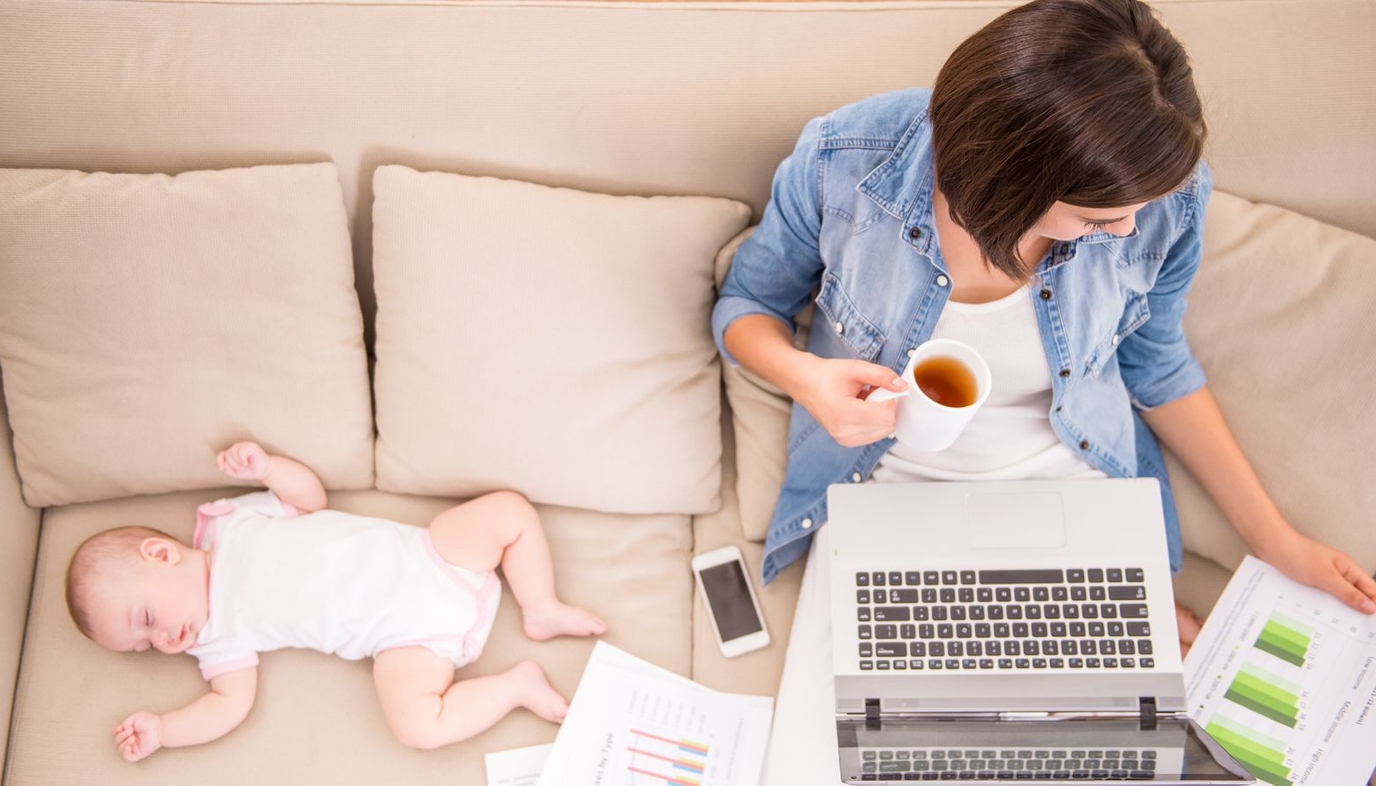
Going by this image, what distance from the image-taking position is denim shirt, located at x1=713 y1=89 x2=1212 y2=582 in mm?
1185

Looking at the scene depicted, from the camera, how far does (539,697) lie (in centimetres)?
144

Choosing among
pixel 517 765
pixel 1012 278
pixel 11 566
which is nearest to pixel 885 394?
pixel 1012 278

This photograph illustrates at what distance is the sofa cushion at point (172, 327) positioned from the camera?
137 centimetres

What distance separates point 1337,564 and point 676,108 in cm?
118

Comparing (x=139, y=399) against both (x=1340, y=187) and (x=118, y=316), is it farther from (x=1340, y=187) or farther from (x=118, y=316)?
(x=1340, y=187)

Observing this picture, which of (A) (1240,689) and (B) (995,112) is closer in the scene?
(B) (995,112)

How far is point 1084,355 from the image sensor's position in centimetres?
126

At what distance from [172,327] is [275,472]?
0.91 feet

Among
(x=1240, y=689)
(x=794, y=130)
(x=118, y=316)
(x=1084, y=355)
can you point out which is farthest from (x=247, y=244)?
(x=1240, y=689)

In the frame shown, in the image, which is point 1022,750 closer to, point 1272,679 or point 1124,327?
point 1272,679

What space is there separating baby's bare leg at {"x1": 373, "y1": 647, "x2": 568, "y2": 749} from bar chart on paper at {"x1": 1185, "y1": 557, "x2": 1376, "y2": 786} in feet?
3.22

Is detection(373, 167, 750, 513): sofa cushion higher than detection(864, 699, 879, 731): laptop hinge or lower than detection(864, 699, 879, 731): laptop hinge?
higher

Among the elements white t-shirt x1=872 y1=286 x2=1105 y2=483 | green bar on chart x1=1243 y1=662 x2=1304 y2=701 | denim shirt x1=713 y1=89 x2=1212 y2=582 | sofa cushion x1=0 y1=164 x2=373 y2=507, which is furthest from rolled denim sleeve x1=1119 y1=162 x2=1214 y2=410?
sofa cushion x1=0 y1=164 x2=373 y2=507

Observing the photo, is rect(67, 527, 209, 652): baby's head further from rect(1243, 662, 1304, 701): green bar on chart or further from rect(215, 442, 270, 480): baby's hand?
rect(1243, 662, 1304, 701): green bar on chart
